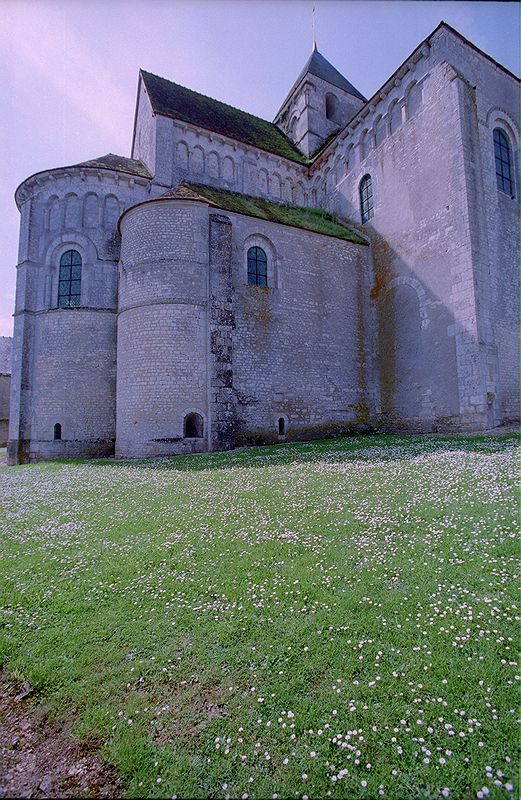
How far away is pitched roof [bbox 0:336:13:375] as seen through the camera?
32281 millimetres

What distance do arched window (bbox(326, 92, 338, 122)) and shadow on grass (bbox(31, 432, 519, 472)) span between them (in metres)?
26.2

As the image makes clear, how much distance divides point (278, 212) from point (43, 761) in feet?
70.3

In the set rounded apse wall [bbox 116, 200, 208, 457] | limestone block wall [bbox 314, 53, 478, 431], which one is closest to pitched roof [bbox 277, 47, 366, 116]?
limestone block wall [bbox 314, 53, 478, 431]

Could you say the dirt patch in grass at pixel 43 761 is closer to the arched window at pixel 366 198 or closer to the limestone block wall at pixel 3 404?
the arched window at pixel 366 198

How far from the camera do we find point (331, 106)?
28703 millimetres

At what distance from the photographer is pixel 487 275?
1528 centimetres

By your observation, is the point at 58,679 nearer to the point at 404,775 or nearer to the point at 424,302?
the point at 404,775

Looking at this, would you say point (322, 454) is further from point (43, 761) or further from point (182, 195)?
point (182, 195)

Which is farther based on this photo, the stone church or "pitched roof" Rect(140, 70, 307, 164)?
"pitched roof" Rect(140, 70, 307, 164)

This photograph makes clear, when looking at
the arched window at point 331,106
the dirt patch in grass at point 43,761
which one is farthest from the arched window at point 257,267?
the arched window at point 331,106

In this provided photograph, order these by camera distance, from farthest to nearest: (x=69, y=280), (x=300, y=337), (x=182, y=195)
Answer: (x=69, y=280) < (x=300, y=337) < (x=182, y=195)

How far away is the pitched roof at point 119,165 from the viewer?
19003 mm

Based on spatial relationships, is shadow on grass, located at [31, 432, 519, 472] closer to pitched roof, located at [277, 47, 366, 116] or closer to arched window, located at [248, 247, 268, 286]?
arched window, located at [248, 247, 268, 286]

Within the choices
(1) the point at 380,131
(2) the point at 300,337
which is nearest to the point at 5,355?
(2) the point at 300,337
